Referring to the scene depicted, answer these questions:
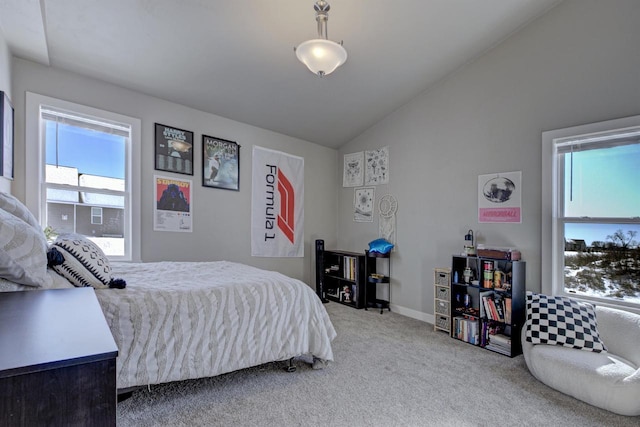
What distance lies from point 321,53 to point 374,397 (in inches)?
95.0

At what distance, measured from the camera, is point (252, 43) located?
9.32ft

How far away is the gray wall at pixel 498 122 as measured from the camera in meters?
2.62

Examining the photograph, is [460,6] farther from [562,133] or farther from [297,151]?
[297,151]

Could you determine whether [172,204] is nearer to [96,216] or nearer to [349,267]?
[96,216]

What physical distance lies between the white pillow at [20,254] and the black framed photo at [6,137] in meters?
1.50

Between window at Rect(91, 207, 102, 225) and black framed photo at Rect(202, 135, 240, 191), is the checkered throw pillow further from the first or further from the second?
window at Rect(91, 207, 102, 225)

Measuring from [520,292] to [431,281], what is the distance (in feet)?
3.37

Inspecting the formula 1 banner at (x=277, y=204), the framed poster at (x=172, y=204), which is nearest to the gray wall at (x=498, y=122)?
the formula 1 banner at (x=277, y=204)

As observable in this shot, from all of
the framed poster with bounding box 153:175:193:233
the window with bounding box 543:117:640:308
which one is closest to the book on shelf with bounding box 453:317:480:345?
the window with bounding box 543:117:640:308

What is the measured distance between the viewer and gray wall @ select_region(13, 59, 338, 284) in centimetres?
277

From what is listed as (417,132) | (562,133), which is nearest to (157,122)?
(417,132)

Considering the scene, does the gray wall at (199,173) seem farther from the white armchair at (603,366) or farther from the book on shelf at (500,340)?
the white armchair at (603,366)

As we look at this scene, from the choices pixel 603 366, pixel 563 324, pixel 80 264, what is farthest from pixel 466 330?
pixel 80 264

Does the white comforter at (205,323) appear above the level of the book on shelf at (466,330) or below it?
above
